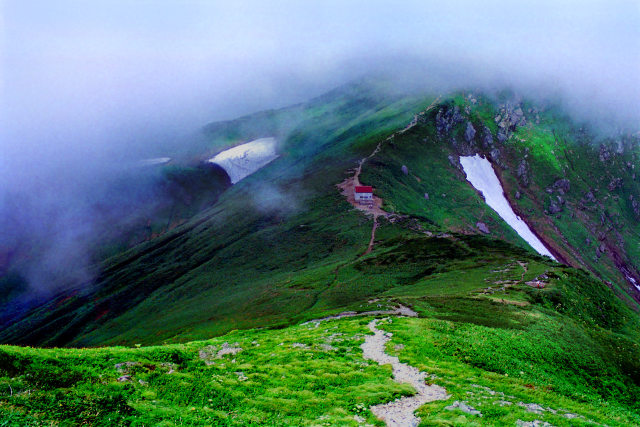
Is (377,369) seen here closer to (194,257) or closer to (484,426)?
(484,426)

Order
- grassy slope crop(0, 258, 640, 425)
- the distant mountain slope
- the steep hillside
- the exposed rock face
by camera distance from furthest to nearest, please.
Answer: the exposed rock face < the distant mountain slope < the steep hillside < grassy slope crop(0, 258, 640, 425)

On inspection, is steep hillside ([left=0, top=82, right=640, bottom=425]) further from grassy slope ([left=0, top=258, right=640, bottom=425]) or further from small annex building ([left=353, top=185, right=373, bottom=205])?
small annex building ([left=353, top=185, right=373, bottom=205])

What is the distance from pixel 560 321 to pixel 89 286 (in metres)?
201

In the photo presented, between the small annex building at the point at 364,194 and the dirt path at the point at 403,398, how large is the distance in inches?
4571

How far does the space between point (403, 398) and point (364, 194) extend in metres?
130

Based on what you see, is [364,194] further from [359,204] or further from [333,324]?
[333,324]

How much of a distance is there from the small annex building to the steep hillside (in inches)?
222

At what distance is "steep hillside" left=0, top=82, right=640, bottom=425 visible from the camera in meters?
23.7

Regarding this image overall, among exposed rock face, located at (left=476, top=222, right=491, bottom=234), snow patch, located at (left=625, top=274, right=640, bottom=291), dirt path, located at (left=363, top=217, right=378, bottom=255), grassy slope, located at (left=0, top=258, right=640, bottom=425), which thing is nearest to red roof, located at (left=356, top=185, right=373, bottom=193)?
dirt path, located at (left=363, top=217, right=378, bottom=255)

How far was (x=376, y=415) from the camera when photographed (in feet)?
80.8

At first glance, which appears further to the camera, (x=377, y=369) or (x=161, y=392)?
(x=377, y=369)

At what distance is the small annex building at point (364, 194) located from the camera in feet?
509

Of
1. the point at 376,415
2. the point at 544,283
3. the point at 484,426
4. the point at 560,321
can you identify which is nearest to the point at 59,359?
the point at 376,415

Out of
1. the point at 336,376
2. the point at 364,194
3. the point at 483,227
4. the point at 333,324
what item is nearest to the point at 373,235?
the point at 364,194
